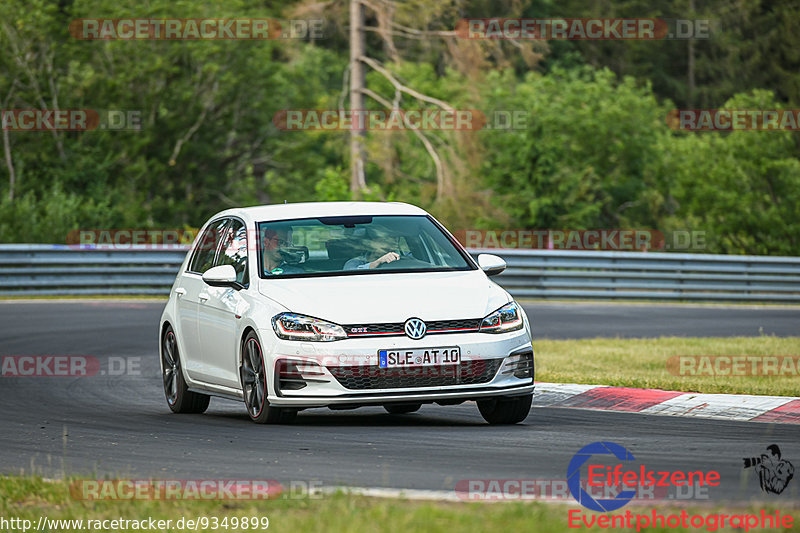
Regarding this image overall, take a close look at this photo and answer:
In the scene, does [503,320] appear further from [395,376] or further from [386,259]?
[386,259]

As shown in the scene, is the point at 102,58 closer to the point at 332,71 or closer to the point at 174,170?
the point at 174,170

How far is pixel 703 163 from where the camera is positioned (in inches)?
1849

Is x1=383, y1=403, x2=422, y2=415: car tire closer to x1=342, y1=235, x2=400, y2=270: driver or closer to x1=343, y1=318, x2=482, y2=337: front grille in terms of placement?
x1=342, y1=235, x2=400, y2=270: driver

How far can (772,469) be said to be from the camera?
7.37 metres

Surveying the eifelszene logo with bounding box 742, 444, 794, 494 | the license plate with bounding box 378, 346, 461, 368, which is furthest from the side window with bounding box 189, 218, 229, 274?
the eifelszene logo with bounding box 742, 444, 794, 494

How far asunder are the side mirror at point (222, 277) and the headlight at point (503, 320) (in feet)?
6.32

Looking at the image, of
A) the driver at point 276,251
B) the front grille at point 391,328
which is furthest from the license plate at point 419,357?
the driver at point 276,251

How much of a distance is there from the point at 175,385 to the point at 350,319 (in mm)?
2911

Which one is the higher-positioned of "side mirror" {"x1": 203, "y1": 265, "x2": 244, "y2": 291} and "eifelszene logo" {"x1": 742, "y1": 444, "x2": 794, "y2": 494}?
"side mirror" {"x1": 203, "y1": 265, "x2": 244, "y2": 291}

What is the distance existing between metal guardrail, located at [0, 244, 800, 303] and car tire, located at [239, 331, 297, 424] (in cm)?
1583

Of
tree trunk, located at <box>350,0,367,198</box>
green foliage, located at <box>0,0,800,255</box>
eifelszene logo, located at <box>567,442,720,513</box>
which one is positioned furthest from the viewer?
tree trunk, located at <box>350,0,367,198</box>

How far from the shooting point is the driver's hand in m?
10.5

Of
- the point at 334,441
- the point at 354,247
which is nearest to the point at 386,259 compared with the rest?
the point at 354,247

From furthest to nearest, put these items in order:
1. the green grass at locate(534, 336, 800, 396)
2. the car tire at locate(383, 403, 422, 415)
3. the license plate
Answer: the green grass at locate(534, 336, 800, 396) < the car tire at locate(383, 403, 422, 415) < the license plate
